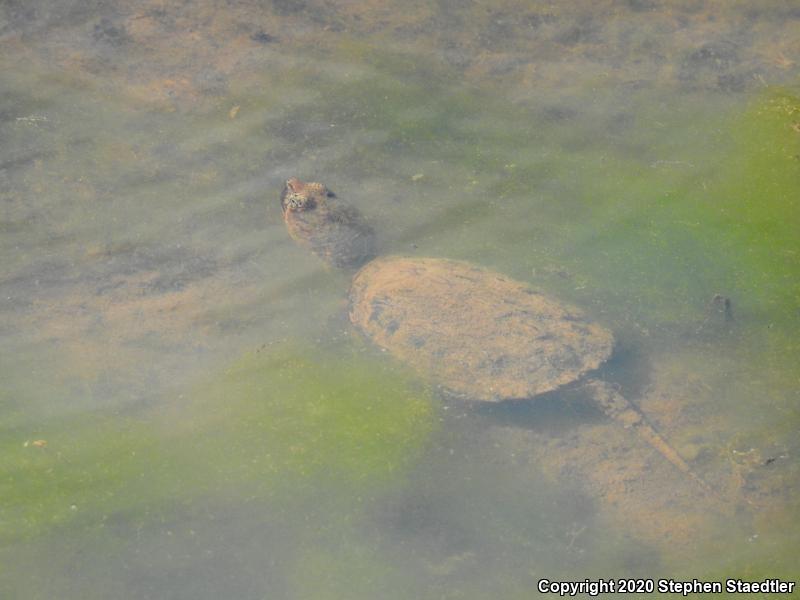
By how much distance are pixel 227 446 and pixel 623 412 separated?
193 centimetres

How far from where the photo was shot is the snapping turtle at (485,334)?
3.72 meters

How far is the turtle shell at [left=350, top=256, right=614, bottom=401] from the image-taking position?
3.72m

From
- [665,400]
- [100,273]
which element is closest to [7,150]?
[100,273]

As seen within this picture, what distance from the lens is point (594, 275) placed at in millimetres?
4328

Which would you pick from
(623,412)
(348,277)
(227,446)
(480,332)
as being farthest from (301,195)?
(623,412)

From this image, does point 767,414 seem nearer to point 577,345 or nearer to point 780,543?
point 780,543

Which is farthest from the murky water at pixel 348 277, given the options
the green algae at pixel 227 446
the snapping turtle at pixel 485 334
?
the snapping turtle at pixel 485 334

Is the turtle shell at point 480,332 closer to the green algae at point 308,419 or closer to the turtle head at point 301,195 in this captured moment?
the green algae at point 308,419

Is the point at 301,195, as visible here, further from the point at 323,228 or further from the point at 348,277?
the point at 348,277

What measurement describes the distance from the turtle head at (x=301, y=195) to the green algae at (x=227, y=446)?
0.89 m

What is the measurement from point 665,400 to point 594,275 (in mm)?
826

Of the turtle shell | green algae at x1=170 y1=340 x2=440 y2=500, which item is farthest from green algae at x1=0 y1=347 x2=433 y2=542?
the turtle shell

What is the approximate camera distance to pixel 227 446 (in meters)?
3.54

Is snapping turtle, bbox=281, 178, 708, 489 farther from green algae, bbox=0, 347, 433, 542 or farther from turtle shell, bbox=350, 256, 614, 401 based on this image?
green algae, bbox=0, 347, 433, 542
